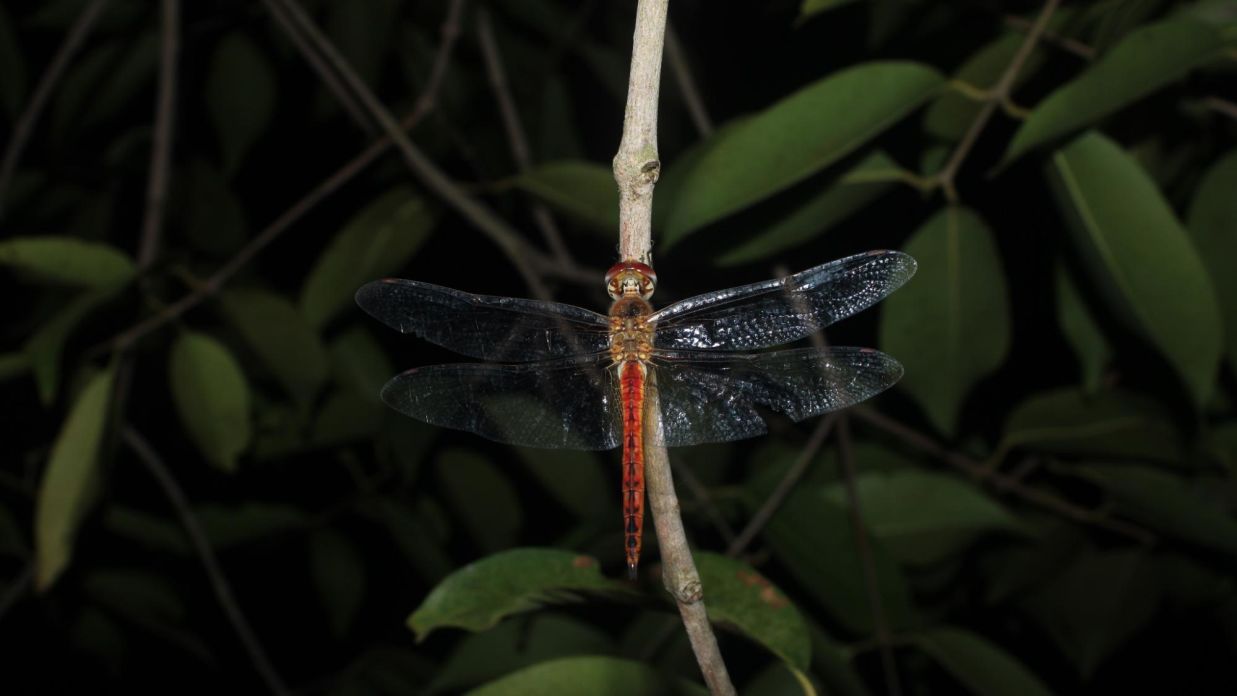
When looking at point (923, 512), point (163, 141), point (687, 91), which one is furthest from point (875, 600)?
point (163, 141)

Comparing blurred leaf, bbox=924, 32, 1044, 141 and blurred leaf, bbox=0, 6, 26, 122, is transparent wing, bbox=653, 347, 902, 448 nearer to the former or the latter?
blurred leaf, bbox=924, 32, 1044, 141

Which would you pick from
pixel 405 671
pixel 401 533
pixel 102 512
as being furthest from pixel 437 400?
pixel 405 671

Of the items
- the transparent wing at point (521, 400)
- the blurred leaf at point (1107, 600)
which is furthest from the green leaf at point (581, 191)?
the blurred leaf at point (1107, 600)

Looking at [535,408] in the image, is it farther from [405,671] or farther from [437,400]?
[405,671]

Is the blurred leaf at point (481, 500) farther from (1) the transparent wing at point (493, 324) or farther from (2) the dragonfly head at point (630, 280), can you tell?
(2) the dragonfly head at point (630, 280)

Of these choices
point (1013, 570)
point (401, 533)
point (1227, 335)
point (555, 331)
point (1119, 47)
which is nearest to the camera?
point (1119, 47)

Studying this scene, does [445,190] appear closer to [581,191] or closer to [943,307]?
[581,191]
